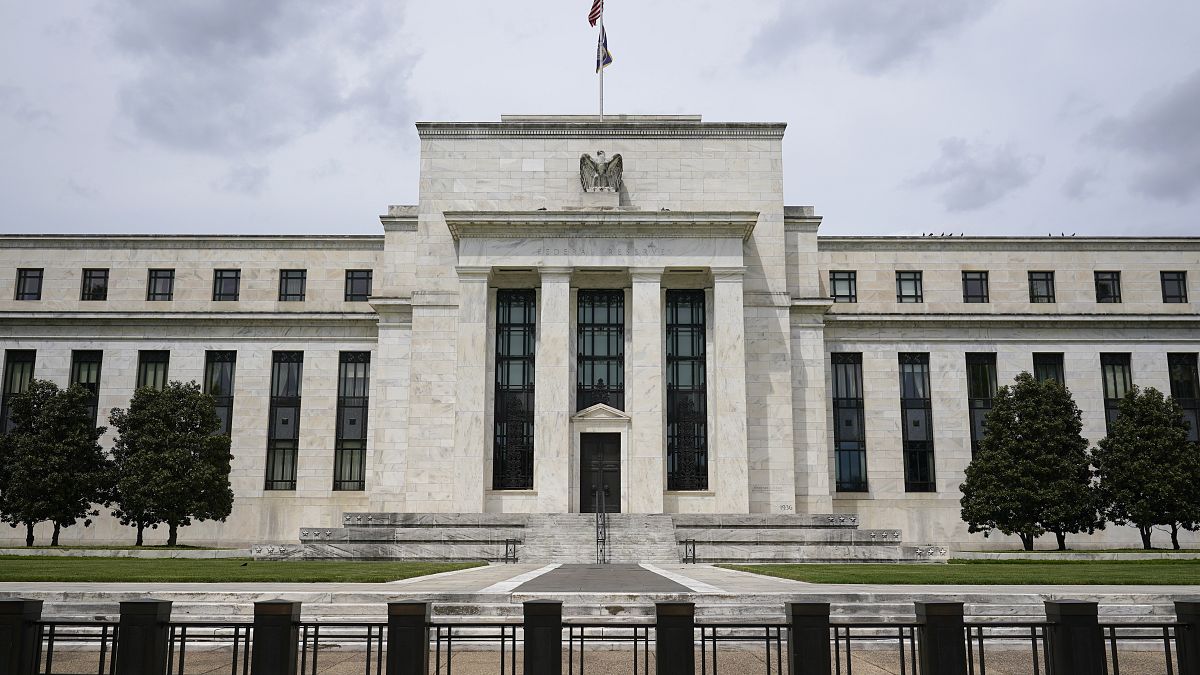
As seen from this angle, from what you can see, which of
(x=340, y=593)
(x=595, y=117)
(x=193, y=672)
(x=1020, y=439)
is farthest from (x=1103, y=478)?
(x=193, y=672)

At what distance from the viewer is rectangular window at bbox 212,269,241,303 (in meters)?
51.6

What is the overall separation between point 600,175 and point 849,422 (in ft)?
57.7

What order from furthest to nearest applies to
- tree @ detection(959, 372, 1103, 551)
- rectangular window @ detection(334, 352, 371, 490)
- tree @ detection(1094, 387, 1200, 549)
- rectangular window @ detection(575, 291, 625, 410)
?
rectangular window @ detection(334, 352, 371, 490) → rectangular window @ detection(575, 291, 625, 410) → tree @ detection(959, 372, 1103, 551) → tree @ detection(1094, 387, 1200, 549)

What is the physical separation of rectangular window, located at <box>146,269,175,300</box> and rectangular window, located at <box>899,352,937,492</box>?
37933 millimetres

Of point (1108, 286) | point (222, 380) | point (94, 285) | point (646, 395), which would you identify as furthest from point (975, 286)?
point (94, 285)

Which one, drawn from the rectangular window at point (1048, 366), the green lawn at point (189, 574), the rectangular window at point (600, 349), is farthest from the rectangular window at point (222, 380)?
the rectangular window at point (1048, 366)

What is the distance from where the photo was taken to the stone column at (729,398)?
4378 cm

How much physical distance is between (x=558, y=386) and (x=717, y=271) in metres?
9.02

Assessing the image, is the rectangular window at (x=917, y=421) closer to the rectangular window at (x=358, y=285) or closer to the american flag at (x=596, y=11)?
the american flag at (x=596, y=11)

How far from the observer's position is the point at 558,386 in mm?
44250

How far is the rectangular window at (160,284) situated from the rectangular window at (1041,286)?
147 ft

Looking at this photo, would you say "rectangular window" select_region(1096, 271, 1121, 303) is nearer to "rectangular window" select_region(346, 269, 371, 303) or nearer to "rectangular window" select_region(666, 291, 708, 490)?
"rectangular window" select_region(666, 291, 708, 490)

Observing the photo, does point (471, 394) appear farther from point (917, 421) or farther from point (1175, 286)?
point (1175, 286)

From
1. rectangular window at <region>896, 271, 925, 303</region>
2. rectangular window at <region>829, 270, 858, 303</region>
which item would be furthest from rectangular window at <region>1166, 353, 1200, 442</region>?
rectangular window at <region>829, 270, 858, 303</region>
